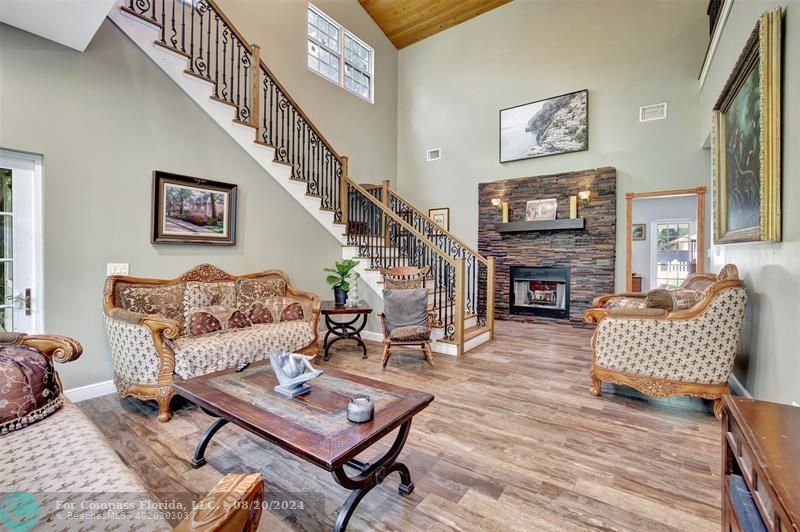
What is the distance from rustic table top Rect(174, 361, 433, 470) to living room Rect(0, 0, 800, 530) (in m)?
0.02

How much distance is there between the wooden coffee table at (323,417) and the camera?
1452 millimetres

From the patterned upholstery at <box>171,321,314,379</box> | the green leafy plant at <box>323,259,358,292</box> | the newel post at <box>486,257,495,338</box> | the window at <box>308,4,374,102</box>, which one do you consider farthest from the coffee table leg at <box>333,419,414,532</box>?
the window at <box>308,4,374,102</box>

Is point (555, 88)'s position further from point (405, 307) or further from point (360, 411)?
point (360, 411)

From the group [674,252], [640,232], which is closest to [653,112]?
[640,232]

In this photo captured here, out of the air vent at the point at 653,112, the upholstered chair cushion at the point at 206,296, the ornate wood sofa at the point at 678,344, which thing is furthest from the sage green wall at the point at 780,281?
the upholstered chair cushion at the point at 206,296

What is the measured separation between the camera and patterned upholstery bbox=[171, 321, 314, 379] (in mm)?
2824

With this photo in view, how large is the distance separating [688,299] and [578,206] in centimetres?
346

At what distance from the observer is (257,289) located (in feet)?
13.0

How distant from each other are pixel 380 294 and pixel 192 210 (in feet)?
8.10

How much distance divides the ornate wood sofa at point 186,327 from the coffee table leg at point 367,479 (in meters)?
1.77

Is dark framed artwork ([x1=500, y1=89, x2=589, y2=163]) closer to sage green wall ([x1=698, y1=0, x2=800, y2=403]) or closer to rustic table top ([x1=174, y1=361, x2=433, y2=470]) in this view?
sage green wall ([x1=698, y1=0, x2=800, y2=403])

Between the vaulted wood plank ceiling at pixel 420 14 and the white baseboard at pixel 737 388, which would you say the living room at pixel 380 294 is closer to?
the white baseboard at pixel 737 388

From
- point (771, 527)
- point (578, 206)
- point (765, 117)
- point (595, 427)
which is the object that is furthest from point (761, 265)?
point (578, 206)

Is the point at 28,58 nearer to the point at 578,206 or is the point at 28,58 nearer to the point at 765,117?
the point at 765,117
